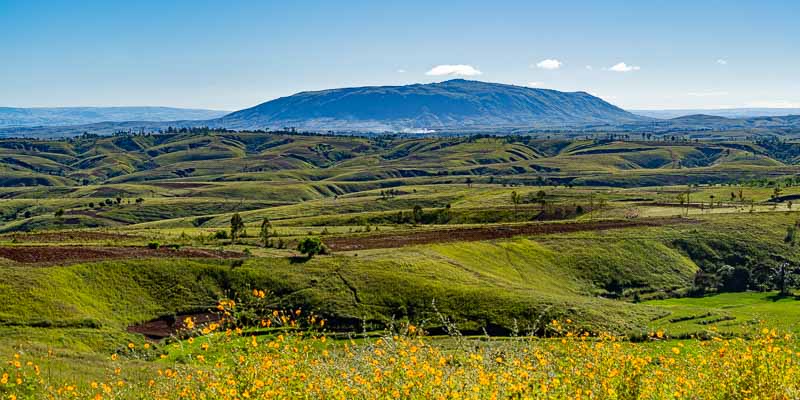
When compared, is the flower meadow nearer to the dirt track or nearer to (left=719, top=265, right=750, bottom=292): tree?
the dirt track

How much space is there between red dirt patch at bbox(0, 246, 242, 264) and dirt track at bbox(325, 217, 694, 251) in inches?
918

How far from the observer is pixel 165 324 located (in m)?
67.0

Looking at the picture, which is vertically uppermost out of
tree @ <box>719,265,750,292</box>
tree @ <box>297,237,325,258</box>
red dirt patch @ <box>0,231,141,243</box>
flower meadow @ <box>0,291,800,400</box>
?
flower meadow @ <box>0,291,800,400</box>

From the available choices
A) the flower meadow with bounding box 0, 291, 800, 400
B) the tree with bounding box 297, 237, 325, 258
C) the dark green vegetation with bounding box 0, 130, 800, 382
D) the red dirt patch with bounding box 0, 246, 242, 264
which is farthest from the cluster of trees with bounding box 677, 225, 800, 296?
the flower meadow with bounding box 0, 291, 800, 400

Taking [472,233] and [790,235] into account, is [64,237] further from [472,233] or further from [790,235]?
[790,235]

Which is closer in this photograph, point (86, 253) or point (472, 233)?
point (86, 253)

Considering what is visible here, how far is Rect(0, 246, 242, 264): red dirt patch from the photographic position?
77562 millimetres

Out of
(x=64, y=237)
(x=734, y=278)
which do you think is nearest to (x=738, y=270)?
(x=734, y=278)

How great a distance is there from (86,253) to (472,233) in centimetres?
6725

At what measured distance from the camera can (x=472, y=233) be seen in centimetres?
11319

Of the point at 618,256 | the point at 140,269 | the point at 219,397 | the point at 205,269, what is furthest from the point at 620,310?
the point at 219,397

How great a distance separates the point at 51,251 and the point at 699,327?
86375 mm

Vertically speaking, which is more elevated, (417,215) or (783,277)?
(417,215)

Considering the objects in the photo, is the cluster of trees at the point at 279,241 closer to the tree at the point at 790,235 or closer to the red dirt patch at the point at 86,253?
the red dirt patch at the point at 86,253
